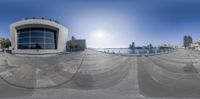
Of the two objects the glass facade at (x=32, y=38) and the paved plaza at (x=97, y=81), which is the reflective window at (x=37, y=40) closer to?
the glass facade at (x=32, y=38)

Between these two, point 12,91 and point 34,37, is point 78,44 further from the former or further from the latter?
point 34,37

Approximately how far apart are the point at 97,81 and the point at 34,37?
12.7 m

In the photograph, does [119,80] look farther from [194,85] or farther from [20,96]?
[20,96]

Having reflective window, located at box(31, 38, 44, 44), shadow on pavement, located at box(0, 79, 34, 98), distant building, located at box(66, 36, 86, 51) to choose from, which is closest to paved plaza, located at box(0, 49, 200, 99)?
shadow on pavement, located at box(0, 79, 34, 98)

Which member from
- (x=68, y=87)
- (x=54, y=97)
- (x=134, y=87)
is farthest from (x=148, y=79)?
(x=54, y=97)

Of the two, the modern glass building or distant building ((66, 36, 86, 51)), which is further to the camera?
the modern glass building

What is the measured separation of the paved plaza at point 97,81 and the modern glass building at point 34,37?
150 inches

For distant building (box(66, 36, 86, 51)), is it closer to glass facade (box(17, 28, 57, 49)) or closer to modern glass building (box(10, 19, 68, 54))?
modern glass building (box(10, 19, 68, 54))

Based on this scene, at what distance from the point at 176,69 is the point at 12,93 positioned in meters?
9.72

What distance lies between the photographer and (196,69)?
34.5ft

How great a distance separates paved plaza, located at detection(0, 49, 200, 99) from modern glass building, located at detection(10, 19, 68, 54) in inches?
150

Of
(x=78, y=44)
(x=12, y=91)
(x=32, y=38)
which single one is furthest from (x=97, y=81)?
(x=32, y=38)

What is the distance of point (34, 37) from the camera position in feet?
60.9

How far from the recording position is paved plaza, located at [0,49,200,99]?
256 inches
